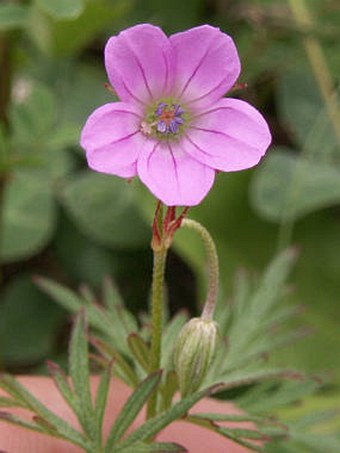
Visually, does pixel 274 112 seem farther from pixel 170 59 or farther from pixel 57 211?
pixel 170 59

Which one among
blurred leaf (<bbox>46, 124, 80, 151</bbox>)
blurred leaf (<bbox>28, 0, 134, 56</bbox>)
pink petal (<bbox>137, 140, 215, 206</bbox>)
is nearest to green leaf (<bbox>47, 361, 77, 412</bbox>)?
pink petal (<bbox>137, 140, 215, 206</bbox>)

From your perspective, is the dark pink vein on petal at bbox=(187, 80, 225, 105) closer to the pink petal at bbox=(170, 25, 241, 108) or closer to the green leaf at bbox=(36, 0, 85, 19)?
the pink petal at bbox=(170, 25, 241, 108)

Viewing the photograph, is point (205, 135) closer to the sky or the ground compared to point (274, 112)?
closer to the ground

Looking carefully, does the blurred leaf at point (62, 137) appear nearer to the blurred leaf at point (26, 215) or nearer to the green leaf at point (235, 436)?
the blurred leaf at point (26, 215)

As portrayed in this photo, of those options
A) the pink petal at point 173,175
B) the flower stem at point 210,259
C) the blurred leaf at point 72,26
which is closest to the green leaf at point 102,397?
the flower stem at point 210,259

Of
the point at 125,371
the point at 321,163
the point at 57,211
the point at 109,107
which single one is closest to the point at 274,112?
the point at 321,163

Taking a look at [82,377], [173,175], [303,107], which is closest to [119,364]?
[82,377]
